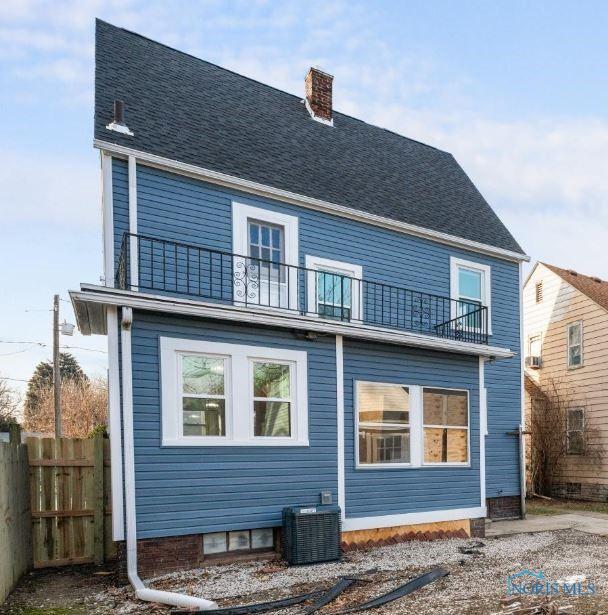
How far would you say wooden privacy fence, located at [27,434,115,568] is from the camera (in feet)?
26.2

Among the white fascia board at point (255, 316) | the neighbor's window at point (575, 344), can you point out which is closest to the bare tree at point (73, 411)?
the neighbor's window at point (575, 344)

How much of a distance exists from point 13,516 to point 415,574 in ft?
16.4

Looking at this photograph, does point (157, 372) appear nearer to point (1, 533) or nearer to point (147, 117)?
point (1, 533)

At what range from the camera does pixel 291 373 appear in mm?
8898

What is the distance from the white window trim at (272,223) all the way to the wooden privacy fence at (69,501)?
3.97 m

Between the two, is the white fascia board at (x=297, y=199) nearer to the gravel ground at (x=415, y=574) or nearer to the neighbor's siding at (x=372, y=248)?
the neighbor's siding at (x=372, y=248)

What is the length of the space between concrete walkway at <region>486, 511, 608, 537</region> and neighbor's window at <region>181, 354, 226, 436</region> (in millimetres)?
5866

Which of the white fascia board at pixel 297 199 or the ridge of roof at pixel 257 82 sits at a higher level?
the ridge of roof at pixel 257 82

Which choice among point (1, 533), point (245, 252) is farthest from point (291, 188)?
point (1, 533)

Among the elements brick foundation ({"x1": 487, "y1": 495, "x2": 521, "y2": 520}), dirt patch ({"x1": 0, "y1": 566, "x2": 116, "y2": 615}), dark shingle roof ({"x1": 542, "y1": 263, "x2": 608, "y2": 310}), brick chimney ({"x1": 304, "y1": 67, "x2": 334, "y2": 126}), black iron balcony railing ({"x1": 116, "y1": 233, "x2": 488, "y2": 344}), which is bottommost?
brick foundation ({"x1": 487, "y1": 495, "x2": 521, "y2": 520})

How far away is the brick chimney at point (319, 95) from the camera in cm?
1399

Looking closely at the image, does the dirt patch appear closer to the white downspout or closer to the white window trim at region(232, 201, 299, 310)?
the white downspout

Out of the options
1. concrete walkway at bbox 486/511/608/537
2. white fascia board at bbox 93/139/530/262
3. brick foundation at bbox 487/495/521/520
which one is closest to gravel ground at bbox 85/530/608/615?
concrete walkway at bbox 486/511/608/537

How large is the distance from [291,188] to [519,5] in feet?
20.1
